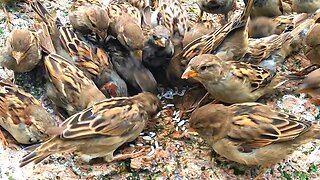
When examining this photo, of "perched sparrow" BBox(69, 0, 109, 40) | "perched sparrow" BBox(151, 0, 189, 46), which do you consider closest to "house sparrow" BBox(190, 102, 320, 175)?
"perched sparrow" BBox(151, 0, 189, 46)

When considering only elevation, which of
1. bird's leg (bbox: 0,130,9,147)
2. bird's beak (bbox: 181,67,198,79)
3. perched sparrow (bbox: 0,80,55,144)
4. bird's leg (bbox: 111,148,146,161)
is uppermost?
bird's beak (bbox: 181,67,198,79)

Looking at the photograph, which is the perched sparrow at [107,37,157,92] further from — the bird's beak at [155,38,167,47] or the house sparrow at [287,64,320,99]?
the house sparrow at [287,64,320,99]

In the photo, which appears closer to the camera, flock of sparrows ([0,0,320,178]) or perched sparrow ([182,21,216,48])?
flock of sparrows ([0,0,320,178])

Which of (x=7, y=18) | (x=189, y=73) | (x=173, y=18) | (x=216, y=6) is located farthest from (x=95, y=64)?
(x=216, y=6)

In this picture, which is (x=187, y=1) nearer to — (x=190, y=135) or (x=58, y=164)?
(x=190, y=135)

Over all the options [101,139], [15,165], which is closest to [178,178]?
[101,139]

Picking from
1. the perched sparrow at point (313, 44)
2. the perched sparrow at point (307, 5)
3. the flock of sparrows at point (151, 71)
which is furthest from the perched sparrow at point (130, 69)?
the perched sparrow at point (307, 5)

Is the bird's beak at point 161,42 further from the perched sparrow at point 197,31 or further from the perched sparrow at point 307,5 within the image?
the perched sparrow at point 307,5
